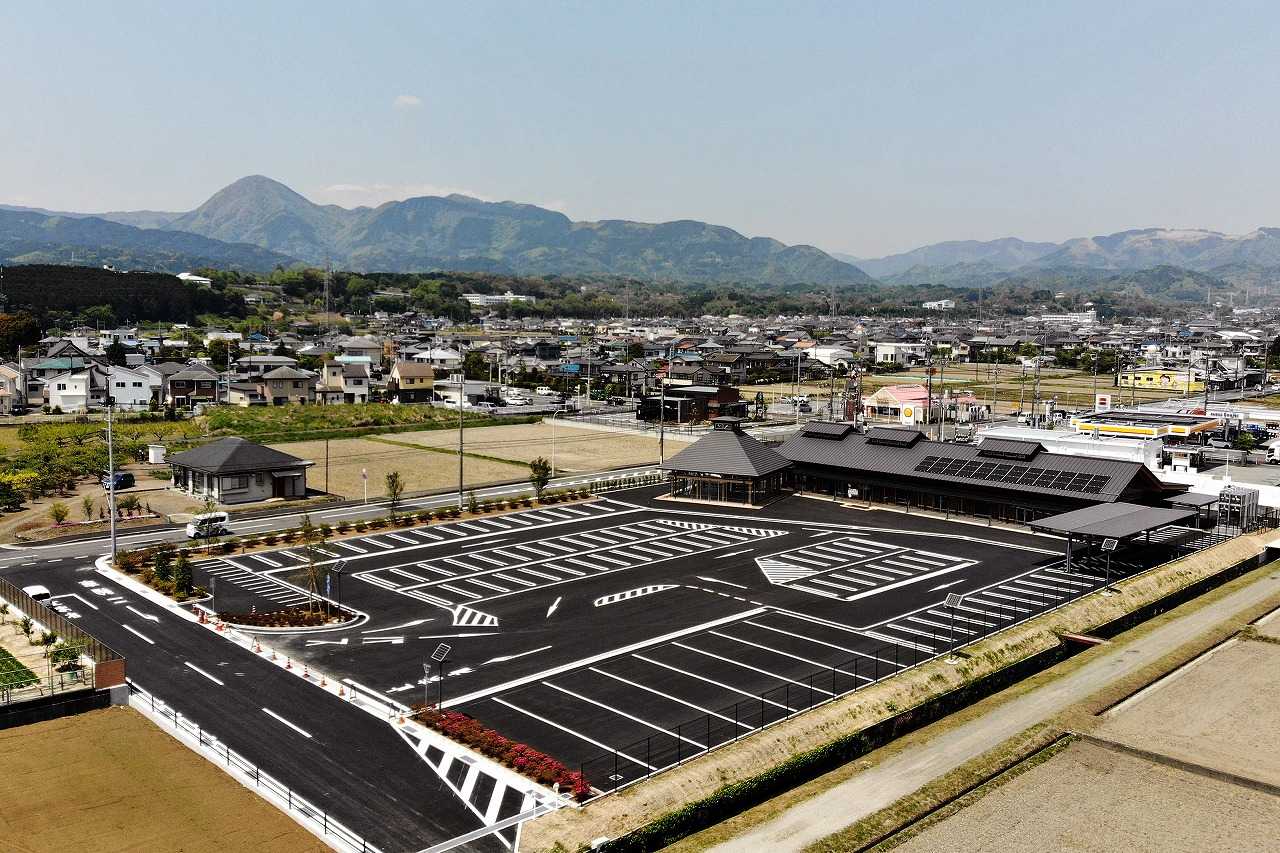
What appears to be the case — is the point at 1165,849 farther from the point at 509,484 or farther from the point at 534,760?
the point at 509,484

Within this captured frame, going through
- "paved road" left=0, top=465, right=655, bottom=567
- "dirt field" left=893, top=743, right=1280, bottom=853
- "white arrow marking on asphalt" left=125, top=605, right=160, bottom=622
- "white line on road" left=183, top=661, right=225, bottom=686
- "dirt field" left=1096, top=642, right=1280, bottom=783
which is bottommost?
"paved road" left=0, top=465, right=655, bottom=567

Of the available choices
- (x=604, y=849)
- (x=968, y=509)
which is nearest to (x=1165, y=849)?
(x=604, y=849)

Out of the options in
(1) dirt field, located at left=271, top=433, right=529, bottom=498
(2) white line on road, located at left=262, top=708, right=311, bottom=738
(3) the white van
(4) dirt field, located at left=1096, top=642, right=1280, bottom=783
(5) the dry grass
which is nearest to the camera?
(5) the dry grass

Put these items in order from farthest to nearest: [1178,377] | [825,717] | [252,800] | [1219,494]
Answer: [1178,377], [1219,494], [825,717], [252,800]

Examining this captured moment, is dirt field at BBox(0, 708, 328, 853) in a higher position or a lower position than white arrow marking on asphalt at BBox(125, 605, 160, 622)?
higher

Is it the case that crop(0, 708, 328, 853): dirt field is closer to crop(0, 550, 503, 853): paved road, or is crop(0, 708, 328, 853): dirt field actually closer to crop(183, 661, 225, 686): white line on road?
crop(0, 550, 503, 853): paved road

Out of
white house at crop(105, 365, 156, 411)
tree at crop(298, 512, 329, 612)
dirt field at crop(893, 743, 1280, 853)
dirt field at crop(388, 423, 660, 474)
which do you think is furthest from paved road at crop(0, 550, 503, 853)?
white house at crop(105, 365, 156, 411)

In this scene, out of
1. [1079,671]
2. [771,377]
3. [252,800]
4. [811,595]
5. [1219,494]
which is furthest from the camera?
[771,377]
